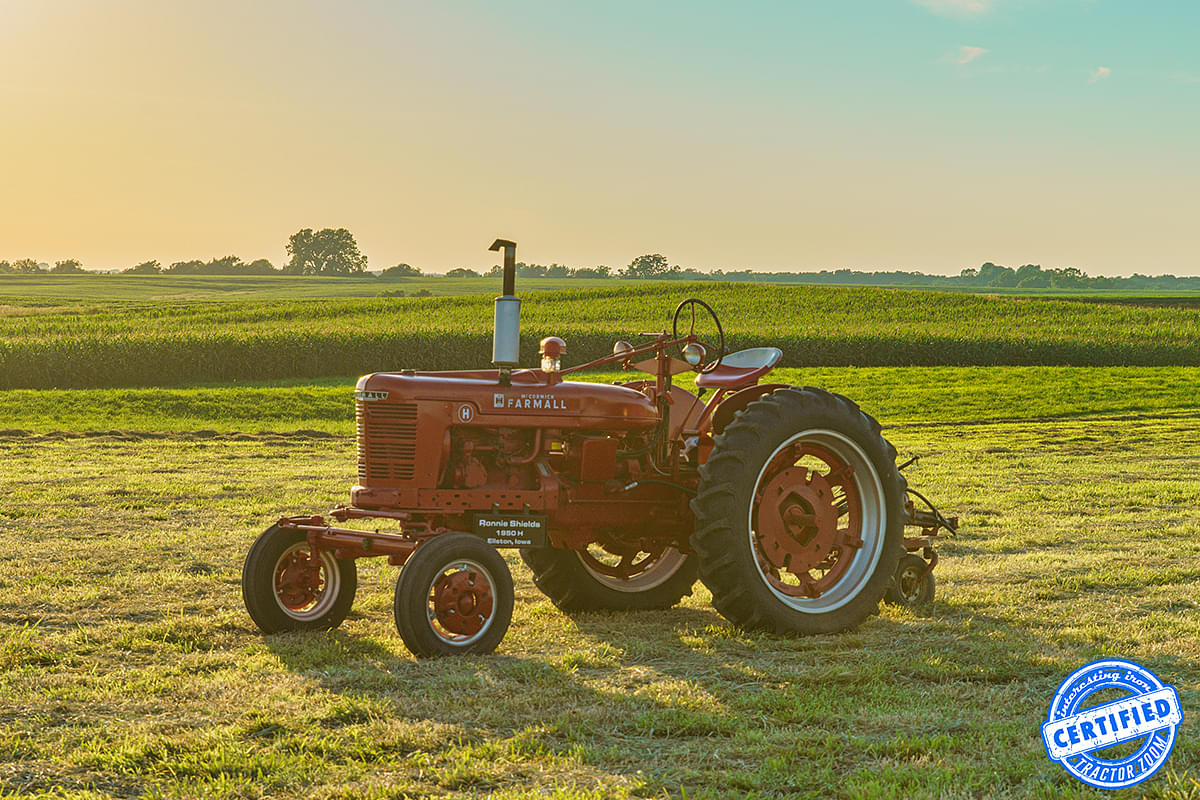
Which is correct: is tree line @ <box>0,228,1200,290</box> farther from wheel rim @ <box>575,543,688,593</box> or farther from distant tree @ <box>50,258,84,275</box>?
wheel rim @ <box>575,543,688,593</box>

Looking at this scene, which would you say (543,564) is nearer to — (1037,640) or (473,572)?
(473,572)

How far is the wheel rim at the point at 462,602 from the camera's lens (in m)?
5.83

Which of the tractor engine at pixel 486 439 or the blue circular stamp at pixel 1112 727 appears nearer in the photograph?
the blue circular stamp at pixel 1112 727

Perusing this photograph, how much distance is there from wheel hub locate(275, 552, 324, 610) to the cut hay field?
103ft

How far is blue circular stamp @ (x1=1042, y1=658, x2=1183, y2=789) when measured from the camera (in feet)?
13.7

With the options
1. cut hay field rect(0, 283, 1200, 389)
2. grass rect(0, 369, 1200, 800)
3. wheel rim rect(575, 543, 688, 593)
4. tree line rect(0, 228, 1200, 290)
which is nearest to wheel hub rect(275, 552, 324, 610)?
grass rect(0, 369, 1200, 800)

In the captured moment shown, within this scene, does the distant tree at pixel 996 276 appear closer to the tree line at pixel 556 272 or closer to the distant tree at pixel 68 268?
the tree line at pixel 556 272

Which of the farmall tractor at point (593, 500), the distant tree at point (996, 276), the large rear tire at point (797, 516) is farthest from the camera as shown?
the distant tree at point (996, 276)

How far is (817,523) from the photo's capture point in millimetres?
6812

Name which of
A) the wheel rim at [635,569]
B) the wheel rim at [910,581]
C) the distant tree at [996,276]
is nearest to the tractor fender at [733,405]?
the wheel rim at [635,569]

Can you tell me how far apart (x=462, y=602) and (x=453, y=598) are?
57 mm

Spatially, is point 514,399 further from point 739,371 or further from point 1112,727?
point 1112,727

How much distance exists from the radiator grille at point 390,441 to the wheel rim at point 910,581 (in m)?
3.10

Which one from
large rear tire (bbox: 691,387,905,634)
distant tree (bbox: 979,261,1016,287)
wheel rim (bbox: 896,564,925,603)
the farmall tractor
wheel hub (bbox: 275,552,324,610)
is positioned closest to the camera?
the farmall tractor
